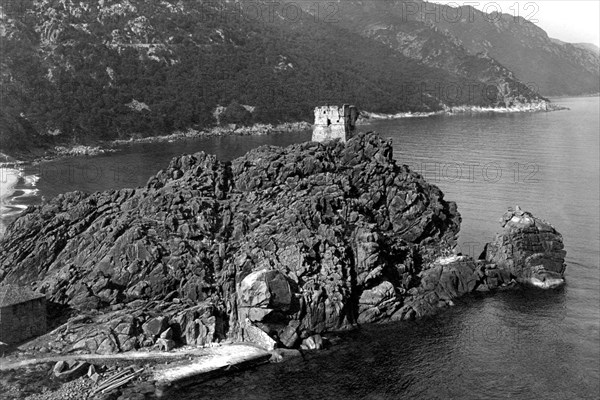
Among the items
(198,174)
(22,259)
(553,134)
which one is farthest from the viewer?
(553,134)

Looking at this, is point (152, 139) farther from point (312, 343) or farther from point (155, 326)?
point (312, 343)

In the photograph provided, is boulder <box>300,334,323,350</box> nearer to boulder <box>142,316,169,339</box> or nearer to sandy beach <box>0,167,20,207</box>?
boulder <box>142,316,169,339</box>

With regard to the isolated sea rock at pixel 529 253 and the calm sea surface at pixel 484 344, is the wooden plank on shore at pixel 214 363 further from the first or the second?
the isolated sea rock at pixel 529 253

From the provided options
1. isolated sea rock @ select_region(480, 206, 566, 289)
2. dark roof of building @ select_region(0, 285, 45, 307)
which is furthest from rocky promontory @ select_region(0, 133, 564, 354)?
dark roof of building @ select_region(0, 285, 45, 307)

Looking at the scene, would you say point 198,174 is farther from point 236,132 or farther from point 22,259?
point 236,132

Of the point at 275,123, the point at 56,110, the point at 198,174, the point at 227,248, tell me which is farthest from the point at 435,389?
the point at 275,123

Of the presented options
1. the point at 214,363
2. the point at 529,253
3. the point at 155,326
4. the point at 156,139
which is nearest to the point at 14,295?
the point at 155,326

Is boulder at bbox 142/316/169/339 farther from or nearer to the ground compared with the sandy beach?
nearer to the ground
